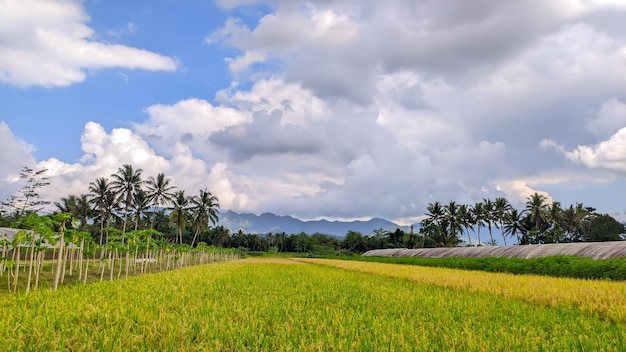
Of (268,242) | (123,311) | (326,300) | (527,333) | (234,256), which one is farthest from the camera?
(268,242)

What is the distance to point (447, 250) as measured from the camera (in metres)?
46.1

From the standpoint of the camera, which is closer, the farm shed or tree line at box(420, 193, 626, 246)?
the farm shed

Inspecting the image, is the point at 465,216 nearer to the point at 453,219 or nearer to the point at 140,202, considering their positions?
the point at 453,219

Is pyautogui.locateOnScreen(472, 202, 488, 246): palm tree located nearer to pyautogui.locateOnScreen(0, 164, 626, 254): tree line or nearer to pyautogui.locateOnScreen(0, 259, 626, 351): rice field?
pyautogui.locateOnScreen(0, 164, 626, 254): tree line

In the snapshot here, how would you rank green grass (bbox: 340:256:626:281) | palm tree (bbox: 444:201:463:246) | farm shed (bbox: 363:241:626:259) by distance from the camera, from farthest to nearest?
palm tree (bbox: 444:201:463:246)
farm shed (bbox: 363:241:626:259)
green grass (bbox: 340:256:626:281)

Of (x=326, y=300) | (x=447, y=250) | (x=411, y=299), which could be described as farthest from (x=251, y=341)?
(x=447, y=250)

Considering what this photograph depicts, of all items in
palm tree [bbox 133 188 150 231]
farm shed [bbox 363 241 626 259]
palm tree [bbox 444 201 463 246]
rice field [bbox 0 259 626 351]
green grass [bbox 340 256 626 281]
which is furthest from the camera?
palm tree [bbox 444 201 463 246]

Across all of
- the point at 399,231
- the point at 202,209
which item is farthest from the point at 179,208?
the point at 399,231

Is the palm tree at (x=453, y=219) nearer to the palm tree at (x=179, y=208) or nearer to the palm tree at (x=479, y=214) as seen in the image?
the palm tree at (x=479, y=214)

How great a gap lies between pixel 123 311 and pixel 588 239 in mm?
88856

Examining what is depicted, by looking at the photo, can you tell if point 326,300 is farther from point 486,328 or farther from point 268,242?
point 268,242

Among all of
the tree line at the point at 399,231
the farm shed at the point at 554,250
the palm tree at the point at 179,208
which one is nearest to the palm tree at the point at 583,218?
the tree line at the point at 399,231

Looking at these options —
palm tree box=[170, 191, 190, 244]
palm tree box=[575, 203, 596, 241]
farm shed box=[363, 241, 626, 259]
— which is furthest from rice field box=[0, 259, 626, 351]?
palm tree box=[575, 203, 596, 241]

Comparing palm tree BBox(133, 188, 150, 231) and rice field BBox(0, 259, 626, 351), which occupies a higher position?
palm tree BBox(133, 188, 150, 231)
